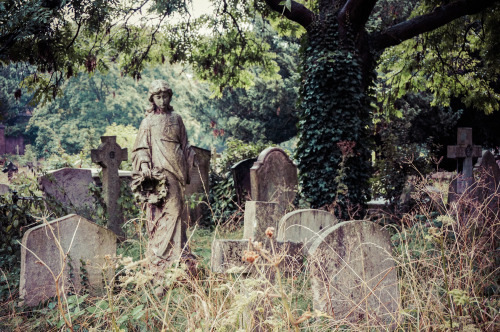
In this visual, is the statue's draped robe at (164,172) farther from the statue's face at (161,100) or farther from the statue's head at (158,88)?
the statue's head at (158,88)

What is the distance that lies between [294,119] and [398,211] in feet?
45.5

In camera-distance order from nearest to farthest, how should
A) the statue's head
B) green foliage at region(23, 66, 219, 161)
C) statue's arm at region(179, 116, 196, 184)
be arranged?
1. the statue's head
2. statue's arm at region(179, 116, 196, 184)
3. green foliage at region(23, 66, 219, 161)

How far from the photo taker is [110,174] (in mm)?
8469

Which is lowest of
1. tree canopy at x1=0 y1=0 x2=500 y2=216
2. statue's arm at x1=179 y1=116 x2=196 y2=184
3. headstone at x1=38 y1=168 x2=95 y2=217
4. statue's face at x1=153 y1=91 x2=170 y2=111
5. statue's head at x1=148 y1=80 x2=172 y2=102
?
headstone at x1=38 y1=168 x2=95 y2=217

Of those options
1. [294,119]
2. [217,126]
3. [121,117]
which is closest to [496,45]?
[294,119]

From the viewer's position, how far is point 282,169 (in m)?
8.60

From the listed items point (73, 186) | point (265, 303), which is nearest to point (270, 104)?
point (73, 186)

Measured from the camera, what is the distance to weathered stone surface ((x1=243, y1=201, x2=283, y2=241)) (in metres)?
5.08

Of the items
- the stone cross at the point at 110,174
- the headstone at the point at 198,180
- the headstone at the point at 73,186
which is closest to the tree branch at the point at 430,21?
the headstone at the point at 198,180

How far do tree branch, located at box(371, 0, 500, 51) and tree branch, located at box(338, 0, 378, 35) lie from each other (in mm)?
644

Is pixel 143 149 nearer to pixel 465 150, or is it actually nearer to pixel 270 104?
pixel 465 150

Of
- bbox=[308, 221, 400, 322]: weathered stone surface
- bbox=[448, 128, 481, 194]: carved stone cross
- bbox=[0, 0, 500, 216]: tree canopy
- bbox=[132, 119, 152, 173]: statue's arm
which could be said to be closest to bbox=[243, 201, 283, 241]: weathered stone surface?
bbox=[132, 119, 152, 173]: statue's arm

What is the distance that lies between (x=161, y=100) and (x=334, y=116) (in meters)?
4.83

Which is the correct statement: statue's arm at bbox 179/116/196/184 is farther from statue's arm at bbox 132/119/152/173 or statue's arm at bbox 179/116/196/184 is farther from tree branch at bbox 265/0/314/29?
tree branch at bbox 265/0/314/29
